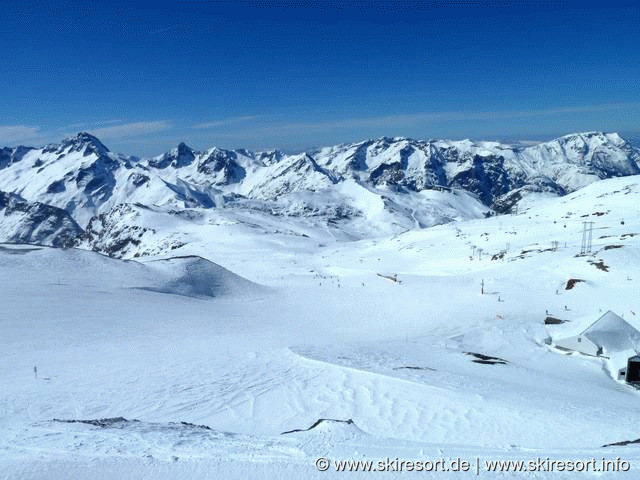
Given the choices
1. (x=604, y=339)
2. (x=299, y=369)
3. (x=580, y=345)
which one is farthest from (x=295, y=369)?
(x=604, y=339)

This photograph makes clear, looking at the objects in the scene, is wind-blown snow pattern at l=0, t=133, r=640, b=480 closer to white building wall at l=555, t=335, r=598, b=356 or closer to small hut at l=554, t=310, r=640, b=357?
white building wall at l=555, t=335, r=598, b=356

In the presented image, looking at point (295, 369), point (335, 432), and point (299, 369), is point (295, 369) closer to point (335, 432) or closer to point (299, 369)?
point (299, 369)

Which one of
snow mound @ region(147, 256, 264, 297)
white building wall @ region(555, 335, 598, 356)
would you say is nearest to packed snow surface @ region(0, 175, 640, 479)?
snow mound @ region(147, 256, 264, 297)

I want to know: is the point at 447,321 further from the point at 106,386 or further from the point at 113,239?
the point at 113,239

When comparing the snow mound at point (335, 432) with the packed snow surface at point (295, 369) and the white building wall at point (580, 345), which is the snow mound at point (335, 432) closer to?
the packed snow surface at point (295, 369)

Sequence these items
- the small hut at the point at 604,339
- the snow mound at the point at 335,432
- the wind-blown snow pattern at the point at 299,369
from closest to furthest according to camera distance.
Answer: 1. the wind-blown snow pattern at the point at 299,369
2. the snow mound at the point at 335,432
3. the small hut at the point at 604,339

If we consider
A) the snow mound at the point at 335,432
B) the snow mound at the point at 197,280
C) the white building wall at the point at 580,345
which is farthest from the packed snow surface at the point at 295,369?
the white building wall at the point at 580,345
